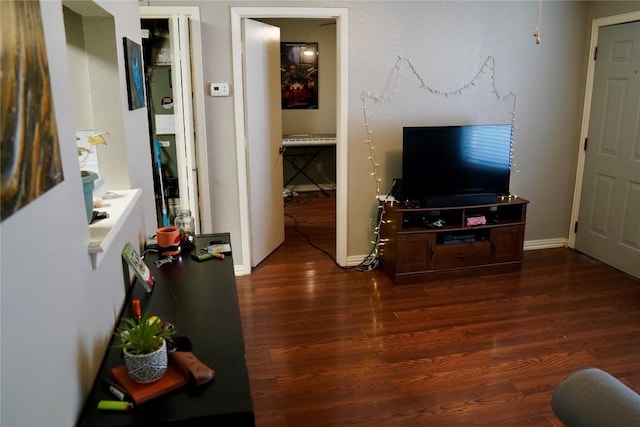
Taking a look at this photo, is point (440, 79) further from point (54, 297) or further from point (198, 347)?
point (54, 297)

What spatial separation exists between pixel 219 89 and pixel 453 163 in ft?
6.11

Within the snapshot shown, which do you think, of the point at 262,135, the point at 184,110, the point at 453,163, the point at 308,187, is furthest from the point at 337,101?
the point at 308,187

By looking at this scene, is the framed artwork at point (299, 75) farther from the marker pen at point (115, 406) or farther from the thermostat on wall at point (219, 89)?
the marker pen at point (115, 406)

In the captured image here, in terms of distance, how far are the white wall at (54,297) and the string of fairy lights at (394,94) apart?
2.65m

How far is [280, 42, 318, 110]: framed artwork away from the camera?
6.67 metres

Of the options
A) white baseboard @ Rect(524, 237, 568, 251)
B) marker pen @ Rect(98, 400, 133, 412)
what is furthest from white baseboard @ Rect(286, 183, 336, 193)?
marker pen @ Rect(98, 400, 133, 412)

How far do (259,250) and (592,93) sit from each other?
3.15 meters

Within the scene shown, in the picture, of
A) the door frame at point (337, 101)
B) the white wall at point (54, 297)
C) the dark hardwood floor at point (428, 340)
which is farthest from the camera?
the door frame at point (337, 101)

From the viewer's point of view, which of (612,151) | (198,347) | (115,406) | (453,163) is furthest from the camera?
(612,151)

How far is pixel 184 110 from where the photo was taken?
3625 millimetres

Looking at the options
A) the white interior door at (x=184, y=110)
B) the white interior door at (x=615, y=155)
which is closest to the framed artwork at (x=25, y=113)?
the white interior door at (x=184, y=110)

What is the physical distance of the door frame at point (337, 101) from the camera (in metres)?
3.67

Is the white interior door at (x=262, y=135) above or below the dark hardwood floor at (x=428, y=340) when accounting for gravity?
above

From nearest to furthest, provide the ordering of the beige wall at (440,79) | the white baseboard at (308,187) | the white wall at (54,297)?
the white wall at (54,297) < the beige wall at (440,79) < the white baseboard at (308,187)
